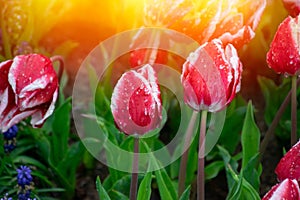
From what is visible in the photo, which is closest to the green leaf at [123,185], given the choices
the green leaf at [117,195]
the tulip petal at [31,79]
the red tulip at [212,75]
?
the green leaf at [117,195]

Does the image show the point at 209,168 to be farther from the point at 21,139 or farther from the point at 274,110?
the point at 21,139

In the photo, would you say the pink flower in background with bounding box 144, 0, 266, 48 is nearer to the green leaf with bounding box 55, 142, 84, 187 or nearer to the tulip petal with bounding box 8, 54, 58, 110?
the tulip petal with bounding box 8, 54, 58, 110

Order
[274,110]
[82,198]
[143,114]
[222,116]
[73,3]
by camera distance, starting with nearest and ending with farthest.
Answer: [143,114]
[222,116]
[82,198]
[274,110]
[73,3]

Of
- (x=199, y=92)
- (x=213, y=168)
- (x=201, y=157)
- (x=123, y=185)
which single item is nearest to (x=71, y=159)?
(x=123, y=185)

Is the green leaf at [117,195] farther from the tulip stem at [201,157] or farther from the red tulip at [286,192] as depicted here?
the red tulip at [286,192]

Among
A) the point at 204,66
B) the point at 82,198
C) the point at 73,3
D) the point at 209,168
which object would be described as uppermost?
the point at 73,3

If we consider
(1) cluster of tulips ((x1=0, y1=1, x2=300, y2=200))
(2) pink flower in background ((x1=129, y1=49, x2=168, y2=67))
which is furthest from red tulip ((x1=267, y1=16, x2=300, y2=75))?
(2) pink flower in background ((x1=129, y1=49, x2=168, y2=67))

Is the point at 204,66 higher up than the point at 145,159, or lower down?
higher up

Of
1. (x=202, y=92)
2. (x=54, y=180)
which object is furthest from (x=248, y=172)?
(x=54, y=180)

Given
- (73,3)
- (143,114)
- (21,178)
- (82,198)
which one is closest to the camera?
(143,114)
